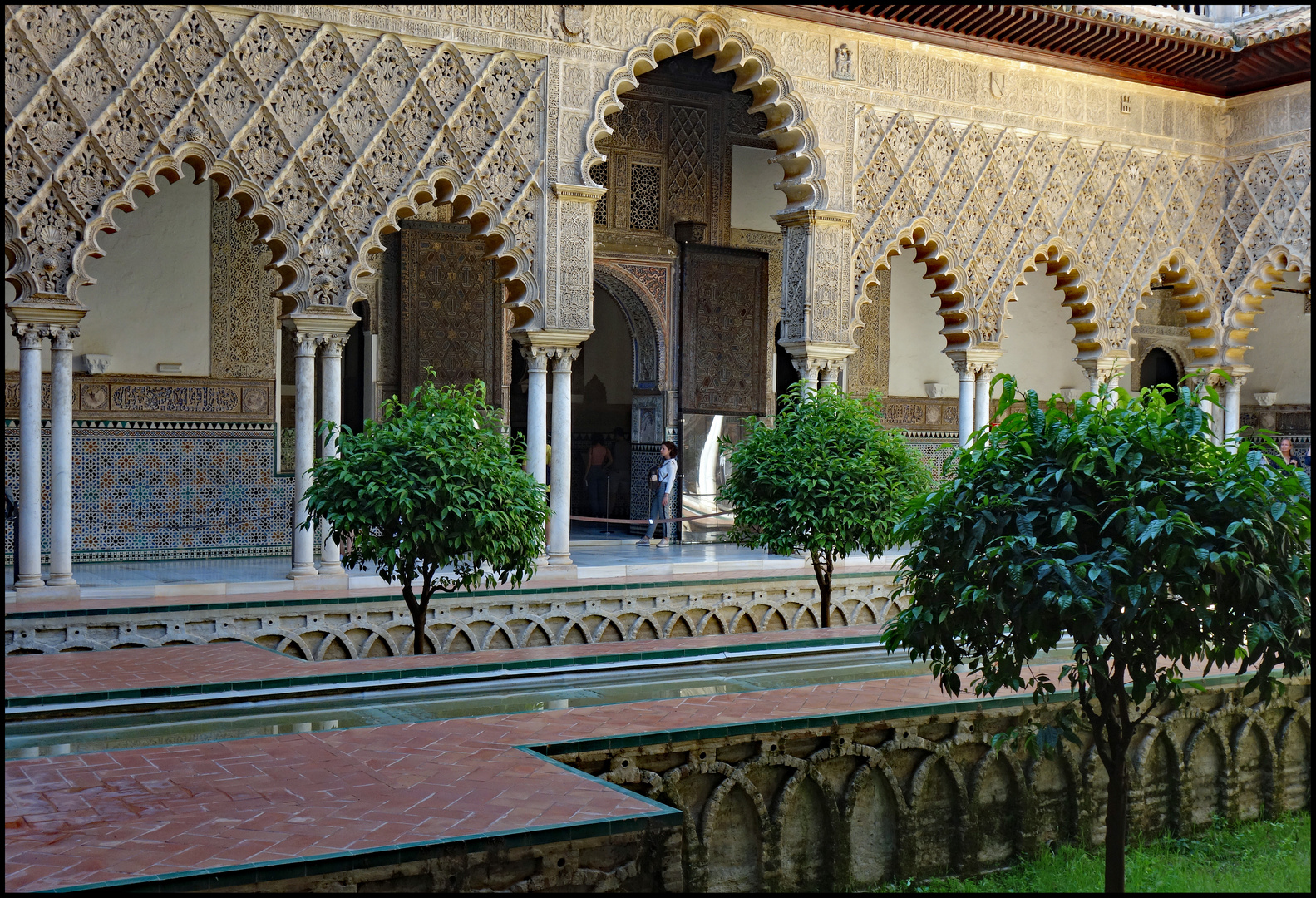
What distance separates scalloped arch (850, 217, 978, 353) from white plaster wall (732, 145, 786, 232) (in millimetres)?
2886

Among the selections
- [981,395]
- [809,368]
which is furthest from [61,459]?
[981,395]

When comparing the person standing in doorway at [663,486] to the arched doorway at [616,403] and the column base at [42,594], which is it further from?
the column base at [42,594]

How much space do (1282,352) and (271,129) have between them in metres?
14.3

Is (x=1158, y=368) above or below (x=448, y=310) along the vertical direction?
below

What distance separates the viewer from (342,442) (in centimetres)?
708

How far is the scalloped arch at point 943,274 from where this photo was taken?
11562 millimetres

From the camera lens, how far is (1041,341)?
1653 centimetres

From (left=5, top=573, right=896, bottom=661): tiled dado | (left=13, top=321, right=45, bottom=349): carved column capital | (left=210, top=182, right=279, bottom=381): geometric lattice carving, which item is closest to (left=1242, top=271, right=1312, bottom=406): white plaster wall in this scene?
(left=5, top=573, right=896, bottom=661): tiled dado

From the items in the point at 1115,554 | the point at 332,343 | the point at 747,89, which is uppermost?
the point at 747,89

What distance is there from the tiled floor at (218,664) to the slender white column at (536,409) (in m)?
3.41

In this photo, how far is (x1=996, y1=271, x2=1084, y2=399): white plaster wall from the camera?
16.3 m

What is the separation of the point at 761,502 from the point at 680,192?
6.28m

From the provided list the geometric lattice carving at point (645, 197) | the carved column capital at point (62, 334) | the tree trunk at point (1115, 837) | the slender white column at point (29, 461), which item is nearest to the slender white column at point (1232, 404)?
the geometric lattice carving at point (645, 197)

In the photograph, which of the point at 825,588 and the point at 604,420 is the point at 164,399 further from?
the point at 825,588
